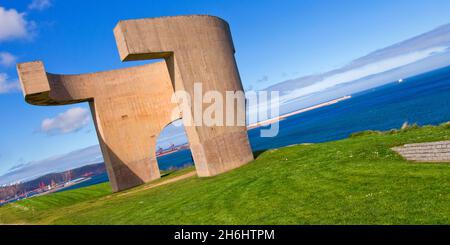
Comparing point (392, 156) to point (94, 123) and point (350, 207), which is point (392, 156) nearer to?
point (350, 207)

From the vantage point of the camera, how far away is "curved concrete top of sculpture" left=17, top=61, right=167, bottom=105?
19219 millimetres

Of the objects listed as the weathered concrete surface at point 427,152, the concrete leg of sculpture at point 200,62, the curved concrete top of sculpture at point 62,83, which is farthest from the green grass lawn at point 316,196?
the curved concrete top of sculpture at point 62,83

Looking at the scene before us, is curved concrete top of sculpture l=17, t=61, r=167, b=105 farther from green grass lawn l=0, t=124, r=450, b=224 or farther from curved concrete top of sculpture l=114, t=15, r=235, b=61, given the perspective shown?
green grass lawn l=0, t=124, r=450, b=224

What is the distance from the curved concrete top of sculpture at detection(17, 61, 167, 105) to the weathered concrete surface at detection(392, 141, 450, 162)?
16067mm

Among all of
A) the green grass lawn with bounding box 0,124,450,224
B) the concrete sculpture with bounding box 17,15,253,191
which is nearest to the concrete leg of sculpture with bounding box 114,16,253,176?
the concrete sculpture with bounding box 17,15,253,191

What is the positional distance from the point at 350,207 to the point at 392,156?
20.1ft

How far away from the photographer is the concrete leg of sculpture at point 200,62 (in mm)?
16250

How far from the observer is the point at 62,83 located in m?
22.9

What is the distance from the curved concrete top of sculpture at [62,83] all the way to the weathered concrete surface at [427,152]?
16067 millimetres

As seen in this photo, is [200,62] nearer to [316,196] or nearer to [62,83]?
[316,196]

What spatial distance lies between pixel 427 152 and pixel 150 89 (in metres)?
18.1

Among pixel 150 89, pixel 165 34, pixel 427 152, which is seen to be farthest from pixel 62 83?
pixel 427 152

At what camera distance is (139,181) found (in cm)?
2586
